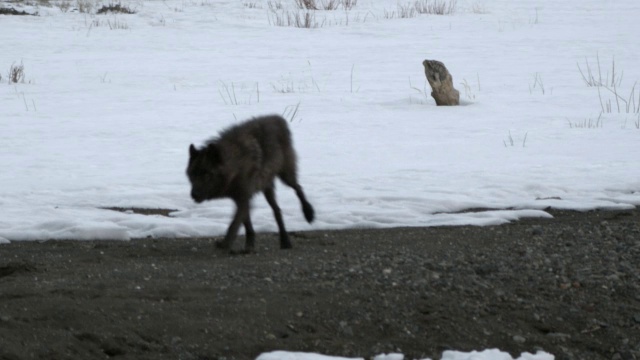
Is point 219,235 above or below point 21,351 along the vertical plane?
below

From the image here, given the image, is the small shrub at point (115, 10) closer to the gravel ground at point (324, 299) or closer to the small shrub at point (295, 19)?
the small shrub at point (295, 19)

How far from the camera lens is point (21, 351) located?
17.3ft

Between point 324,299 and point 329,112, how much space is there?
36.2 feet

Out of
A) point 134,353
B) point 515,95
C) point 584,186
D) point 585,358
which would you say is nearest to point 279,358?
point 134,353

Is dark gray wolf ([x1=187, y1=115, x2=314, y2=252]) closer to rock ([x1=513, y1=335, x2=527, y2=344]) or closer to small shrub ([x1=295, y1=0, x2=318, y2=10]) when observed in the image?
rock ([x1=513, y1=335, x2=527, y2=344])

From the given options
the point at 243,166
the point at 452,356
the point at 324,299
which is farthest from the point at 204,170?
the point at 452,356

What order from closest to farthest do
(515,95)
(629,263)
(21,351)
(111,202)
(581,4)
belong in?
(21,351)
(629,263)
(111,202)
(515,95)
(581,4)

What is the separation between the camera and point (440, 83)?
17469mm

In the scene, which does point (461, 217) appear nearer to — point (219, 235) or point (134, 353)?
point (219, 235)

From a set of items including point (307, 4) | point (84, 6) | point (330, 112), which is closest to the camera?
point (330, 112)

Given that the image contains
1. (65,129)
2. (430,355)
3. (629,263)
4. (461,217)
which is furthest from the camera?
(65,129)

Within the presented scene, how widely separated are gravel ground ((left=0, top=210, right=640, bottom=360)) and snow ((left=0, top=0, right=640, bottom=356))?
1.48 meters

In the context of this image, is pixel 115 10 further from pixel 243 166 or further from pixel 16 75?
pixel 243 166

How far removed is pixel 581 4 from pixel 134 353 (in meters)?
28.8
